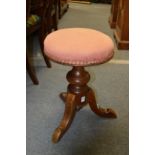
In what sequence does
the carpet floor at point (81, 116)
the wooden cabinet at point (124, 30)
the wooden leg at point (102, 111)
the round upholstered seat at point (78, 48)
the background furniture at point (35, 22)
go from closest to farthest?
the round upholstered seat at point (78, 48) → the carpet floor at point (81, 116) → the wooden leg at point (102, 111) → the background furniture at point (35, 22) → the wooden cabinet at point (124, 30)

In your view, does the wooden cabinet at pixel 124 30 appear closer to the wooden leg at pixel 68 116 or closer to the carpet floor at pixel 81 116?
the carpet floor at pixel 81 116

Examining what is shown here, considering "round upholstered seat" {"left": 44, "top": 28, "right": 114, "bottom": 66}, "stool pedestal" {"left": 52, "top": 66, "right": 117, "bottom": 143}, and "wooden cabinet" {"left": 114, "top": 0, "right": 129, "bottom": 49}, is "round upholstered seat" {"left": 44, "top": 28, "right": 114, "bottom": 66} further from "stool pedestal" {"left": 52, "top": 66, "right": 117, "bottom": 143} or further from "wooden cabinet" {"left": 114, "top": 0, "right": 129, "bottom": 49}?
"wooden cabinet" {"left": 114, "top": 0, "right": 129, "bottom": 49}

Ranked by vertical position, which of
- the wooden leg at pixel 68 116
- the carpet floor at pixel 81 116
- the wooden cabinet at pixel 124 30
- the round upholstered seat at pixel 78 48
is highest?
the round upholstered seat at pixel 78 48

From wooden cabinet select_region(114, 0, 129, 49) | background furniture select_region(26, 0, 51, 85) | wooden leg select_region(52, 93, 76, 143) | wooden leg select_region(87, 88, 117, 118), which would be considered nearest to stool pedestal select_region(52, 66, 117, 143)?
wooden leg select_region(52, 93, 76, 143)

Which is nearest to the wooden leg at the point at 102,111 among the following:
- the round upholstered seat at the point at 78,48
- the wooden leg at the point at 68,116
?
the wooden leg at the point at 68,116

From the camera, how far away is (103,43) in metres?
1.50

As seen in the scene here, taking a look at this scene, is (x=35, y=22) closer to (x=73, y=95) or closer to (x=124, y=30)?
(x=73, y=95)

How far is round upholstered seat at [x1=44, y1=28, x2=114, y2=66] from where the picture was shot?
1.39 metres

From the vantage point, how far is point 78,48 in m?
1.41

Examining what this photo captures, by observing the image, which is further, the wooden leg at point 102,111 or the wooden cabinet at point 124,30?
the wooden cabinet at point 124,30

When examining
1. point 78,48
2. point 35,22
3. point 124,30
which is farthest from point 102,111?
point 124,30

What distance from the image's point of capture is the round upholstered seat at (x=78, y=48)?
1393 mm

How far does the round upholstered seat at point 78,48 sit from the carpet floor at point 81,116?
1.48ft

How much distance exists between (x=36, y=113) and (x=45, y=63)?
802 millimetres
